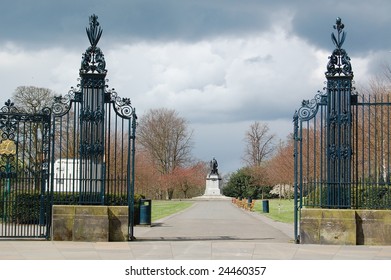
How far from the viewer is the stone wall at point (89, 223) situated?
15945 mm

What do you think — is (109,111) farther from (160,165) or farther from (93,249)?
(160,165)

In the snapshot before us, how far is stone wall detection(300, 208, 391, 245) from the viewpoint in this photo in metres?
15.6

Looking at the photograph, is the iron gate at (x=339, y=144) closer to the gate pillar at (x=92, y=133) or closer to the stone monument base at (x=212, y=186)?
the gate pillar at (x=92, y=133)

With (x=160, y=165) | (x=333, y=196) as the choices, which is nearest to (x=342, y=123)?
(x=333, y=196)

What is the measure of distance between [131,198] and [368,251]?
20.9 feet

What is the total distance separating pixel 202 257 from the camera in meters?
13.3

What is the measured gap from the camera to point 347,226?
15.6 metres

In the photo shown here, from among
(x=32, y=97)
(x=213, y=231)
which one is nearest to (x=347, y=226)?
(x=213, y=231)

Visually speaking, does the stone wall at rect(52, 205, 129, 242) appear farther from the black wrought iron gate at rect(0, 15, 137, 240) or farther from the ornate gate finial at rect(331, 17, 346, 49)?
the ornate gate finial at rect(331, 17, 346, 49)

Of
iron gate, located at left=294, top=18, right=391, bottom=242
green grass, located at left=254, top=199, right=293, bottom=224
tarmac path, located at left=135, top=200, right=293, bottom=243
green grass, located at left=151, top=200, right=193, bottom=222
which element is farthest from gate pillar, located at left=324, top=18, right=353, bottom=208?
green grass, located at left=151, top=200, right=193, bottom=222

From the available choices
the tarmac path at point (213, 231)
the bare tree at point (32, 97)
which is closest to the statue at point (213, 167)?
the bare tree at point (32, 97)

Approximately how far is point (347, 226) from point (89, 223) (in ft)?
21.7

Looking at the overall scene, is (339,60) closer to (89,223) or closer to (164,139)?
(89,223)
